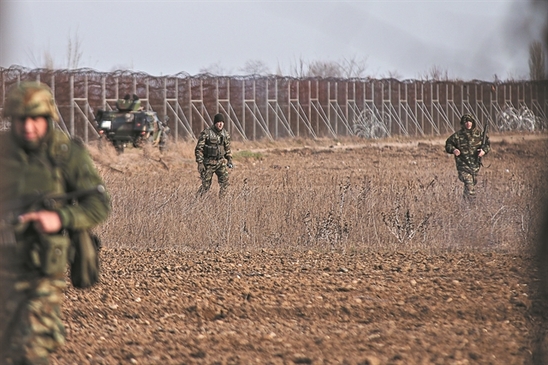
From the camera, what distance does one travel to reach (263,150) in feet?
110

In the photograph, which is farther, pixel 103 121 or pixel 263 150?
pixel 263 150

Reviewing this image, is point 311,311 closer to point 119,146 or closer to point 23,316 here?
point 23,316

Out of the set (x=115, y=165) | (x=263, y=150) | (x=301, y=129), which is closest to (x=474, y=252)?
(x=115, y=165)

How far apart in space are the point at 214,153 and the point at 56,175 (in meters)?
11.3

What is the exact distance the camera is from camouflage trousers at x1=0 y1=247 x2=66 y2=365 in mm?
4289

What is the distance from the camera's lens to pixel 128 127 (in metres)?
28.7

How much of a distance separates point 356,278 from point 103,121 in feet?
69.2

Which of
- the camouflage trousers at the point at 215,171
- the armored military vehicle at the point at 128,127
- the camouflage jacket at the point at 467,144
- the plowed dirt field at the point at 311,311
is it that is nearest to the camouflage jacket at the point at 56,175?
the plowed dirt field at the point at 311,311

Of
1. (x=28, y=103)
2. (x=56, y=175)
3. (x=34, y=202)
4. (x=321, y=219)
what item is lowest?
(x=321, y=219)

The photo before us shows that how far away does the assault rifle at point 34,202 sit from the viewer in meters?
4.24

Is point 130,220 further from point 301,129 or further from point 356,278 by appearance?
point 301,129

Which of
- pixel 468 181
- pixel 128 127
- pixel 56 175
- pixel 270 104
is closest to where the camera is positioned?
pixel 56 175

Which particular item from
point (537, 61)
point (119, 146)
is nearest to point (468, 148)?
point (537, 61)

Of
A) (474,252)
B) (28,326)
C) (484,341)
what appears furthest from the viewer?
(474,252)
